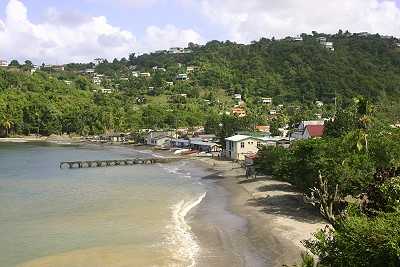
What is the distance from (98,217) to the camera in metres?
40.3

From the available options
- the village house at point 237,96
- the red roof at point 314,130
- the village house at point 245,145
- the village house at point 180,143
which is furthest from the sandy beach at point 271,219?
the village house at point 237,96

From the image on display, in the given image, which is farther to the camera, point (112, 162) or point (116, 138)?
point (116, 138)

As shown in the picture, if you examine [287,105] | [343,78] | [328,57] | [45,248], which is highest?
[328,57]

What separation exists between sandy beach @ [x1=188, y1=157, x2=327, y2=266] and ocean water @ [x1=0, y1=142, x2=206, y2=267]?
148 inches

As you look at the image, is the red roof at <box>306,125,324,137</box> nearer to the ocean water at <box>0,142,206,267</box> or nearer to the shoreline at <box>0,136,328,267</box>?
the shoreline at <box>0,136,328,267</box>

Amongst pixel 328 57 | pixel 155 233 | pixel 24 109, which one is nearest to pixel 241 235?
pixel 155 233

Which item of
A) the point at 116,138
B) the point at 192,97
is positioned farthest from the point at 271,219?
the point at 192,97

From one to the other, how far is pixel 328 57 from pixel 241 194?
543 feet

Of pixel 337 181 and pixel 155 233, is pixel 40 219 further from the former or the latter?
pixel 337 181

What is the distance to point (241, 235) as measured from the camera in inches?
1310

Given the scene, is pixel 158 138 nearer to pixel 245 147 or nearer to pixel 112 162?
pixel 112 162

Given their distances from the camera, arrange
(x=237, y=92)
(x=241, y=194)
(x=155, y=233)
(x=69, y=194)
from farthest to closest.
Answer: (x=237, y=92), (x=69, y=194), (x=241, y=194), (x=155, y=233)

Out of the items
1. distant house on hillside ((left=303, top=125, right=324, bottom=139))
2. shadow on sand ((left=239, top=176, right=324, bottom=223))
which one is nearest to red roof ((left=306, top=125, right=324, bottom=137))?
distant house on hillside ((left=303, top=125, right=324, bottom=139))

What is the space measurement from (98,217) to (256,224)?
15.3m
